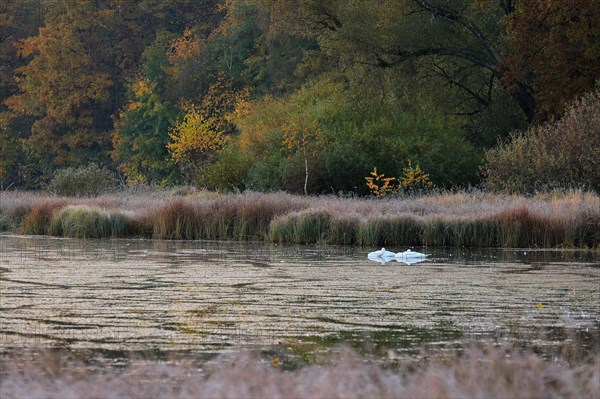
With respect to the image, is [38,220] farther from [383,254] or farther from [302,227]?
[383,254]

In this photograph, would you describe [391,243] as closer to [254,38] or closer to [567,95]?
[567,95]

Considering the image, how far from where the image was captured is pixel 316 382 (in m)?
5.55

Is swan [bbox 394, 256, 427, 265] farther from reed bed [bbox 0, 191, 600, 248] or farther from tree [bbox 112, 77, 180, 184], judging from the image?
tree [bbox 112, 77, 180, 184]

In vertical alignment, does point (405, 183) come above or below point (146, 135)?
below

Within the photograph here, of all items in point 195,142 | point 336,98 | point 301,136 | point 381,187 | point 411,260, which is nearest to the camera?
point 411,260

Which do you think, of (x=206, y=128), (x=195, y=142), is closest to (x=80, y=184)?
(x=195, y=142)

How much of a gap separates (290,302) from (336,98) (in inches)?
1019

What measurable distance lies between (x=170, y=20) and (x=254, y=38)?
10.1 metres

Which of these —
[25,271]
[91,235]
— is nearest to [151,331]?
[25,271]

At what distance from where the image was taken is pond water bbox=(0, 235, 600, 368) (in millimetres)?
8203

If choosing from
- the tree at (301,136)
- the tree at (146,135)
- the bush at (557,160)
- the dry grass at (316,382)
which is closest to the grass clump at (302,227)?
the bush at (557,160)

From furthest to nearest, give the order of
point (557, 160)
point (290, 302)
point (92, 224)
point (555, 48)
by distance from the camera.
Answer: point (555, 48)
point (557, 160)
point (92, 224)
point (290, 302)

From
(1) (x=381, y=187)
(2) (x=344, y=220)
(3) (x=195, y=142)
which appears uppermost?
(3) (x=195, y=142)

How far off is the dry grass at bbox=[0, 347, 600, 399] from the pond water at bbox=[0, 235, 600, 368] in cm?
129
